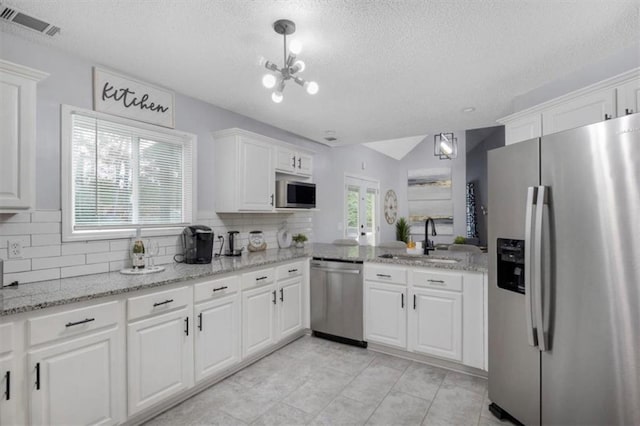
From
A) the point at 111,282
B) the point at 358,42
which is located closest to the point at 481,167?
the point at 358,42

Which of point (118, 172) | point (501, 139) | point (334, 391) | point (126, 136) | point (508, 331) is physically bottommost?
point (334, 391)

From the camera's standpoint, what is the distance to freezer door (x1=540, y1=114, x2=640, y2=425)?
1439 mm

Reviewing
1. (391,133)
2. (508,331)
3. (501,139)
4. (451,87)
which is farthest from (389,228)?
(508,331)

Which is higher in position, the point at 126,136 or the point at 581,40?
the point at 581,40

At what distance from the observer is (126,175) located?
272cm

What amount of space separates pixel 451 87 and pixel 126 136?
281cm

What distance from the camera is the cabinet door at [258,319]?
2816 mm

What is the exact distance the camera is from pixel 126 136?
2689 millimetres

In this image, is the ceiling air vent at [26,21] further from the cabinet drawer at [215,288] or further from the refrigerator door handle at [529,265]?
the refrigerator door handle at [529,265]

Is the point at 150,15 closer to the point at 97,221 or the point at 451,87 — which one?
the point at 97,221

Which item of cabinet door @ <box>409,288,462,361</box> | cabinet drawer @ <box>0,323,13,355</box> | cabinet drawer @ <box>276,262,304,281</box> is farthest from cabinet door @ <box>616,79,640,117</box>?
cabinet drawer @ <box>0,323,13,355</box>

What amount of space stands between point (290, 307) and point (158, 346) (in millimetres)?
1438

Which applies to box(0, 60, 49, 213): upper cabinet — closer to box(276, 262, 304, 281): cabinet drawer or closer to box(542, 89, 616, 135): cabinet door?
box(276, 262, 304, 281): cabinet drawer

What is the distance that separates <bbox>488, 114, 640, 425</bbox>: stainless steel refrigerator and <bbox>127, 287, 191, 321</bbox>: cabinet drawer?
2165mm
